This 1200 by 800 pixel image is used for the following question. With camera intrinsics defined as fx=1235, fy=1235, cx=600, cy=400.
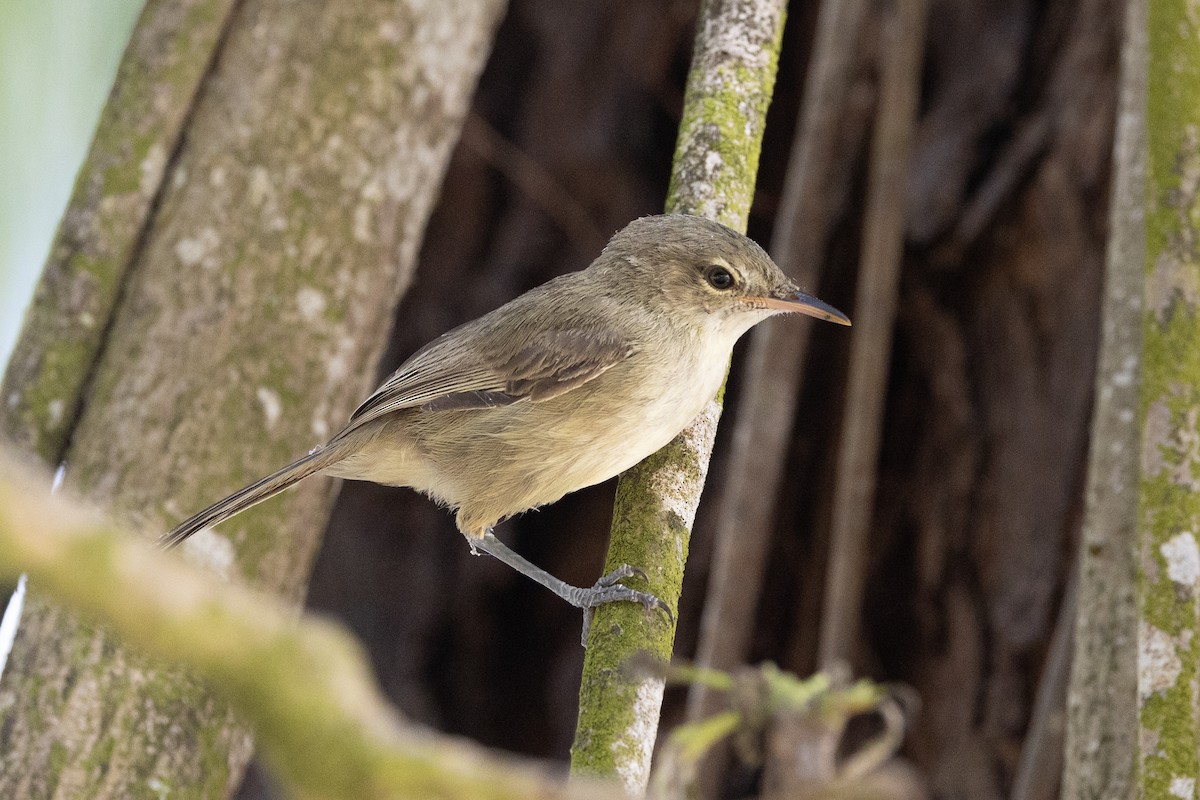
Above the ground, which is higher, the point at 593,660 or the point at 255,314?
the point at 255,314

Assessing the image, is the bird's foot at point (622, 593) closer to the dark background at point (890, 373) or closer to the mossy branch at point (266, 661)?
the mossy branch at point (266, 661)

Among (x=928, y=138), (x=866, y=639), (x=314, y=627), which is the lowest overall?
(x=314, y=627)

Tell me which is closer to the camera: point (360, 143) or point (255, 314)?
point (255, 314)

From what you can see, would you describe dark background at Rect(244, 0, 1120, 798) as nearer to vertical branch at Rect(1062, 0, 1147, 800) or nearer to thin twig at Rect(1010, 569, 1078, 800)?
thin twig at Rect(1010, 569, 1078, 800)

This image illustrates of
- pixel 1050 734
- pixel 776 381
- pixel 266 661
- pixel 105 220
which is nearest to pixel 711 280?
pixel 776 381

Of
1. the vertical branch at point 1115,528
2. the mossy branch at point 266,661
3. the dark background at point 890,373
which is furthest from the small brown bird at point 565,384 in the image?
the mossy branch at point 266,661

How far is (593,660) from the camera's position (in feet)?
8.80

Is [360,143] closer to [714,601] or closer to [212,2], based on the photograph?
[212,2]

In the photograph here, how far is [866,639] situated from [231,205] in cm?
337

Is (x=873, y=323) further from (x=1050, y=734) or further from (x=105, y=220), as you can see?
(x=105, y=220)

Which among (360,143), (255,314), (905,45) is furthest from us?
(905,45)

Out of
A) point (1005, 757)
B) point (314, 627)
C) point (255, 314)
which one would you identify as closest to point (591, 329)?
point (255, 314)

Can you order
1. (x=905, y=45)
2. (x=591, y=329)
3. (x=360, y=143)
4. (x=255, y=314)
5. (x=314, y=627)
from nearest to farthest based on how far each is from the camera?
(x=314, y=627) → (x=591, y=329) → (x=255, y=314) → (x=360, y=143) → (x=905, y=45)

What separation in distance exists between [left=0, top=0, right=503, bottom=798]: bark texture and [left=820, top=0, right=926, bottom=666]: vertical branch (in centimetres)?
193
